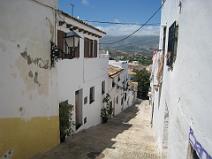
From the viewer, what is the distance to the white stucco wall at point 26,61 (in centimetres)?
726

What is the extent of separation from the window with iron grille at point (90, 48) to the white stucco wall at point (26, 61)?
5932mm

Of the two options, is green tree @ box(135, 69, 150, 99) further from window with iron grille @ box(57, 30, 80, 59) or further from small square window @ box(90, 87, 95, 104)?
window with iron grille @ box(57, 30, 80, 59)

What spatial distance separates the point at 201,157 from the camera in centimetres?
411

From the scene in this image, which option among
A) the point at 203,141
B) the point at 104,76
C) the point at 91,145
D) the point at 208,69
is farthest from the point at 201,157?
the point at 104,76

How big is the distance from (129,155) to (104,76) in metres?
10.9

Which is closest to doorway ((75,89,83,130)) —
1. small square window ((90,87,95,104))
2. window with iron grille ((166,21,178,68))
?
small square window ((90,87,95,104))

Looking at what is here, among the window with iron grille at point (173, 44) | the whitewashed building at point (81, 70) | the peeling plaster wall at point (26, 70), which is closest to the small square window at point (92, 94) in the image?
the whitewashed building at point (81, 70)

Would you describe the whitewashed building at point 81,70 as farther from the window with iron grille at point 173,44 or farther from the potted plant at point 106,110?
the window with iron grille at point 173,44

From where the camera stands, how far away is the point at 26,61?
8258 mm

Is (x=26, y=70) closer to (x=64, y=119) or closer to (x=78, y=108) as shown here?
(x=64, y=119)

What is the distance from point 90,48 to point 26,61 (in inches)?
337

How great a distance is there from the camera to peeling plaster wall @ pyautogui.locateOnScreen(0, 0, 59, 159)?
7.28 metres

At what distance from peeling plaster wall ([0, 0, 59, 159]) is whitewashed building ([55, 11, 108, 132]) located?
1138mm

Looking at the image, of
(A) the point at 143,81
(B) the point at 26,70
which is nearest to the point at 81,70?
(B) the point at 26,70
